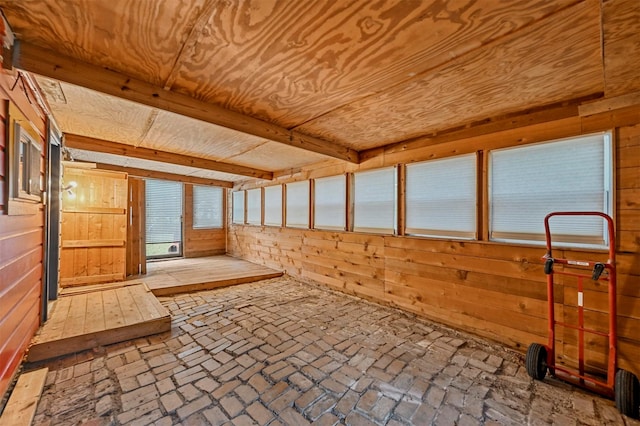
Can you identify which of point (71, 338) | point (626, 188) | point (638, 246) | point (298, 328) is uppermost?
point (626, 188)

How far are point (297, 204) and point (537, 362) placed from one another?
4.01 m

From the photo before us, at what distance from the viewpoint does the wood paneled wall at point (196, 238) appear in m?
6.92

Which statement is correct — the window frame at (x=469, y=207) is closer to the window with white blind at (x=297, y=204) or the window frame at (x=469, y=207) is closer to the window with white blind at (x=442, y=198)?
the window with white blind at (x=442, y=198)

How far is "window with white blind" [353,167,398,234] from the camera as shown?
11.7ft

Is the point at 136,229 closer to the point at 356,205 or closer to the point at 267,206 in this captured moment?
the point at 267,206

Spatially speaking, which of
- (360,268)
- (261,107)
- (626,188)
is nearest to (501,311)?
(626,188)

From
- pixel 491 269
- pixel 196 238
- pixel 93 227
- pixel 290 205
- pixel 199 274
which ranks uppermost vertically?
pixel 290 205

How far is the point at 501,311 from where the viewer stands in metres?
2.53

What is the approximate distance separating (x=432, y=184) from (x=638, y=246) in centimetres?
167

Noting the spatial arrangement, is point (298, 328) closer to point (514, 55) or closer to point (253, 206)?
point (514, 55)

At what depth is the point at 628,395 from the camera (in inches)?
64.2

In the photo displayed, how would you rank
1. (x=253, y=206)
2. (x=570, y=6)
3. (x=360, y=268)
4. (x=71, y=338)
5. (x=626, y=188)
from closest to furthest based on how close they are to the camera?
(x=570, y=6), (x=626, y=188), (x=71, y=338), (x=360, y=268), (x=253, y=206)

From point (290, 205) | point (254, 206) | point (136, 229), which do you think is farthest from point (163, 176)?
point (290, 205)

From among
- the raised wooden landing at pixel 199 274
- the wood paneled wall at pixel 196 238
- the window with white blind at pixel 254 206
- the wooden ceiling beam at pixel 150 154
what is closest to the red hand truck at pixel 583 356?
the raised wooden landing at pixel 199 274
